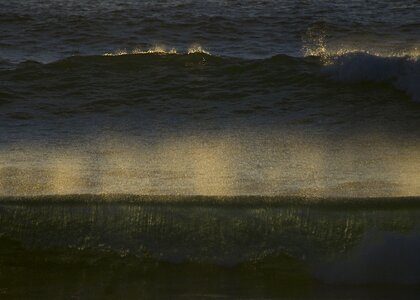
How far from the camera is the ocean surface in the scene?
6676mm

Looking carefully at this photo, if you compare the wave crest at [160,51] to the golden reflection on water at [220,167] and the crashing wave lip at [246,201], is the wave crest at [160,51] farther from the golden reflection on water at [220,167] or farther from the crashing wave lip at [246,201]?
the crashing wave lip at [246,201]

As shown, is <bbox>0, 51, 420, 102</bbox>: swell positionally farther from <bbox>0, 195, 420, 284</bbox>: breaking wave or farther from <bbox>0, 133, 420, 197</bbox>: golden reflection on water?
<bbox>0, 195, 420, 284</bbox>: breaking wave

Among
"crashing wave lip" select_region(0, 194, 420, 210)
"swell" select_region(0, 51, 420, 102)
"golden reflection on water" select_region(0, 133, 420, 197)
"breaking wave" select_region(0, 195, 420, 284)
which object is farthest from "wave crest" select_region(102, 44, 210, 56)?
"breaking wave" select_region(0, 195, 420, 284)

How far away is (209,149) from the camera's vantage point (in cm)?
1037

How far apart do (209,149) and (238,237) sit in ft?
12.1

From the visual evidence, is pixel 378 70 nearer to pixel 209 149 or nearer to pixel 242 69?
pixel 242 69

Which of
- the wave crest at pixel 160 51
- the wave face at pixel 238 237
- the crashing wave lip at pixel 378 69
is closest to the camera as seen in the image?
the wave face at pixel 238 237

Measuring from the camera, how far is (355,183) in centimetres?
831

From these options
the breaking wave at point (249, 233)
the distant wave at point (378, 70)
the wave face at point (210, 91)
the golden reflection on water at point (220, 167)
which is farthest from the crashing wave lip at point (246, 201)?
the distant wave at point (378, 70)

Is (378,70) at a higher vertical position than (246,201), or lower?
lower

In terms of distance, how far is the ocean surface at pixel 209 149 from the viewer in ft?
21.9

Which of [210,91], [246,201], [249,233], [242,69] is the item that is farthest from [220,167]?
[242,69]

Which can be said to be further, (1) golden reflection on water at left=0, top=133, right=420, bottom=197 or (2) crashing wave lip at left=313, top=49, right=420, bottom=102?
(2) crashing wave lip at left=313, top=49, right=420, bottom=102

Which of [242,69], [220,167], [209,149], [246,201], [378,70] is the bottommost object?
[242,69]
